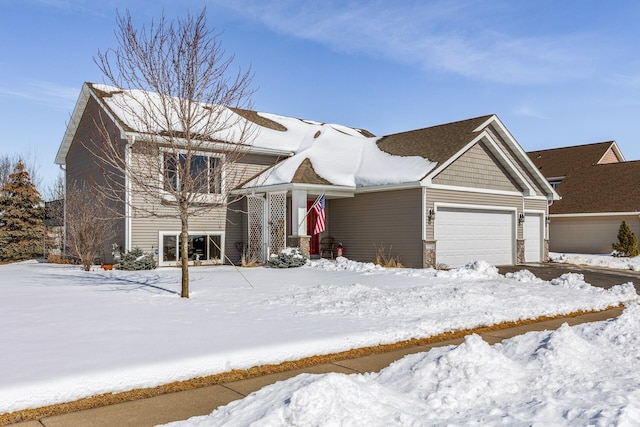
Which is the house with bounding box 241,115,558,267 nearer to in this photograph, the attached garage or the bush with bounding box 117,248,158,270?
the attached garage

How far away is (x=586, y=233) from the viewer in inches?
1085

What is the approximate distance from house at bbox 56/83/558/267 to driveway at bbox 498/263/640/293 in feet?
6.18

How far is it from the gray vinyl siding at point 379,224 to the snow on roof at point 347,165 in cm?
59

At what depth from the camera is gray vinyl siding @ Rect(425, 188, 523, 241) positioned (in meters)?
17.4

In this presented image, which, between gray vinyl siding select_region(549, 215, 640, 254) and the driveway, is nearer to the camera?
the driveway

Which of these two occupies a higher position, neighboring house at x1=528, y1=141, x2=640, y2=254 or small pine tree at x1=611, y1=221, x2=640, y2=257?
neighboring house at x1=528, y1=141, x2=640, y2=254

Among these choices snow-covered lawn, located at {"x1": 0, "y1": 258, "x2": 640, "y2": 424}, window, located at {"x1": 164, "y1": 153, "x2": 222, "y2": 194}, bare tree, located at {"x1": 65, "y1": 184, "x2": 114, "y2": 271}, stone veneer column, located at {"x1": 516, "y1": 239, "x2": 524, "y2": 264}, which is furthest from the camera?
stone veneer column, located at {"x1": 516, "y1": 239, "x2": 524, "y2": 264}

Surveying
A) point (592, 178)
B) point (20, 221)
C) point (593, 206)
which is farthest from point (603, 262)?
point (20, 221)

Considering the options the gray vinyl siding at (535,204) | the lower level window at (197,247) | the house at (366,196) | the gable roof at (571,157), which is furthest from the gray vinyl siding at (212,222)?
the gable roof at (571,157)

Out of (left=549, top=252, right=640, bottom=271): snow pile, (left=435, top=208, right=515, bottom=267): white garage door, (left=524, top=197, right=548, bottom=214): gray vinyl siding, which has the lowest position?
(left=549, top=252, right=640, bottom=271): snow pile

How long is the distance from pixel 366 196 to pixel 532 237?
832 centimetres

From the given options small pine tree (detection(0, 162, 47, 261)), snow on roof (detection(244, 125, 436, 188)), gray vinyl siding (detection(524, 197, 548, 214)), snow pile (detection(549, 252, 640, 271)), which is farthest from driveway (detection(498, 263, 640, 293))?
small pine tree (detection(0, 162, 47, 261))

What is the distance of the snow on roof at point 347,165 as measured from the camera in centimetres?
1805

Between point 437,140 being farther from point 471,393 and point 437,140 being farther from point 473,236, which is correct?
point 471,393
